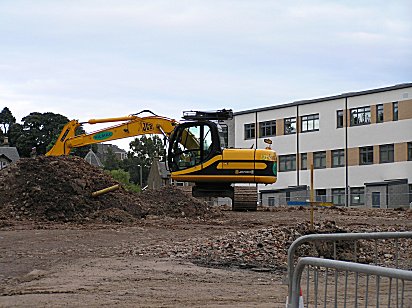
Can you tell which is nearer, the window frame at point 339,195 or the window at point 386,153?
the window at point 386,153

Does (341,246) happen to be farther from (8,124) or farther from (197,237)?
(8,124)

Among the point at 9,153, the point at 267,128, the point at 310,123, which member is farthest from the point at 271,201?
the point at 9,153

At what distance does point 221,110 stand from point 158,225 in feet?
26.8

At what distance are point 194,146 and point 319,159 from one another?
1358 inches

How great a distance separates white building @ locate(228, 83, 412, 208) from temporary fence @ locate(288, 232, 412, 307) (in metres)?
45.6

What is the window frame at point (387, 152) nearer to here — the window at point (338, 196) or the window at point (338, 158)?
the window at point (338, 158)

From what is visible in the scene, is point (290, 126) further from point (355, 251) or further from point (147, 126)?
point (355, 251)

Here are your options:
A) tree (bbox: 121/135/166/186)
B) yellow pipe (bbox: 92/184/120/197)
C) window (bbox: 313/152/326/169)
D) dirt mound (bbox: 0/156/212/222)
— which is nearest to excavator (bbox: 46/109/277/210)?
dirt mound (bbox: 0/156/212/222)

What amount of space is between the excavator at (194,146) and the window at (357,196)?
29.2 m

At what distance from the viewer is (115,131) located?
99.9ft

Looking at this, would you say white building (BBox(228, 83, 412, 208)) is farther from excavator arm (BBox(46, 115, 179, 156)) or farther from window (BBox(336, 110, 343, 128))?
excavator arm (BBox(46, 115, 179, 156))

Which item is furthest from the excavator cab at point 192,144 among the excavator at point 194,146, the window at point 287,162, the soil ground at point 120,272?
the window at point 287,162

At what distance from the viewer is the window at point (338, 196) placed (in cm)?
6059

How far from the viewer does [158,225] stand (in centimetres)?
2312
